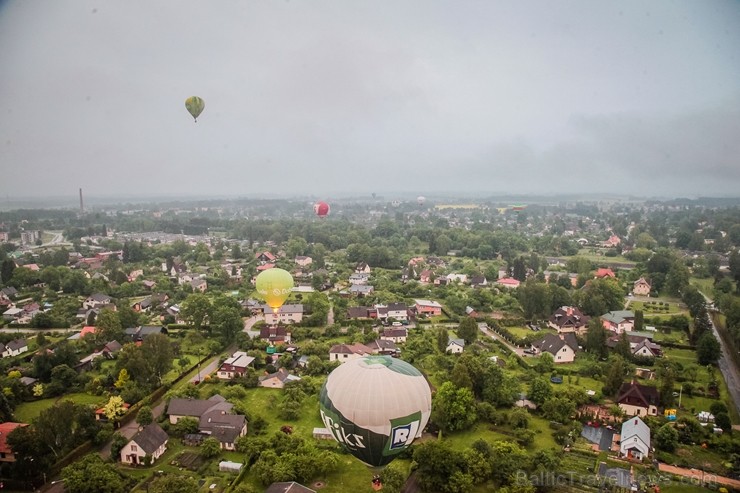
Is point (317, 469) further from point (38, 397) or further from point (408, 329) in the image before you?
point (408, 329)

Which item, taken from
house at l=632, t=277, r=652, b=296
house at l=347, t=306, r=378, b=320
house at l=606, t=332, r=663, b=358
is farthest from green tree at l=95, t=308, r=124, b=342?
house at l=632, t=277, r=652, b=296

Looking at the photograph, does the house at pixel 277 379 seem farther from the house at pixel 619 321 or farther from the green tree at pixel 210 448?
the house at pixel 619 321

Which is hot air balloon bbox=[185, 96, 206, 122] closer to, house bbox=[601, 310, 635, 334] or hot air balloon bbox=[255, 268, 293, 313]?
hot air balloon bbox=[255, 268, 293, 313]

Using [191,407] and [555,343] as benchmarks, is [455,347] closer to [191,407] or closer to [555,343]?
[555,343]

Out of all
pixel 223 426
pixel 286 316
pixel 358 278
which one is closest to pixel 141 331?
pixel 286 316

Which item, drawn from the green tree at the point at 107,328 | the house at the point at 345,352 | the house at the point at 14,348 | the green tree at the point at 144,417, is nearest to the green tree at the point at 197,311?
the green tree at the point at 107,328

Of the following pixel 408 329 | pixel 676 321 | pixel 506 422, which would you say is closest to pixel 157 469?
pixel 506 422
